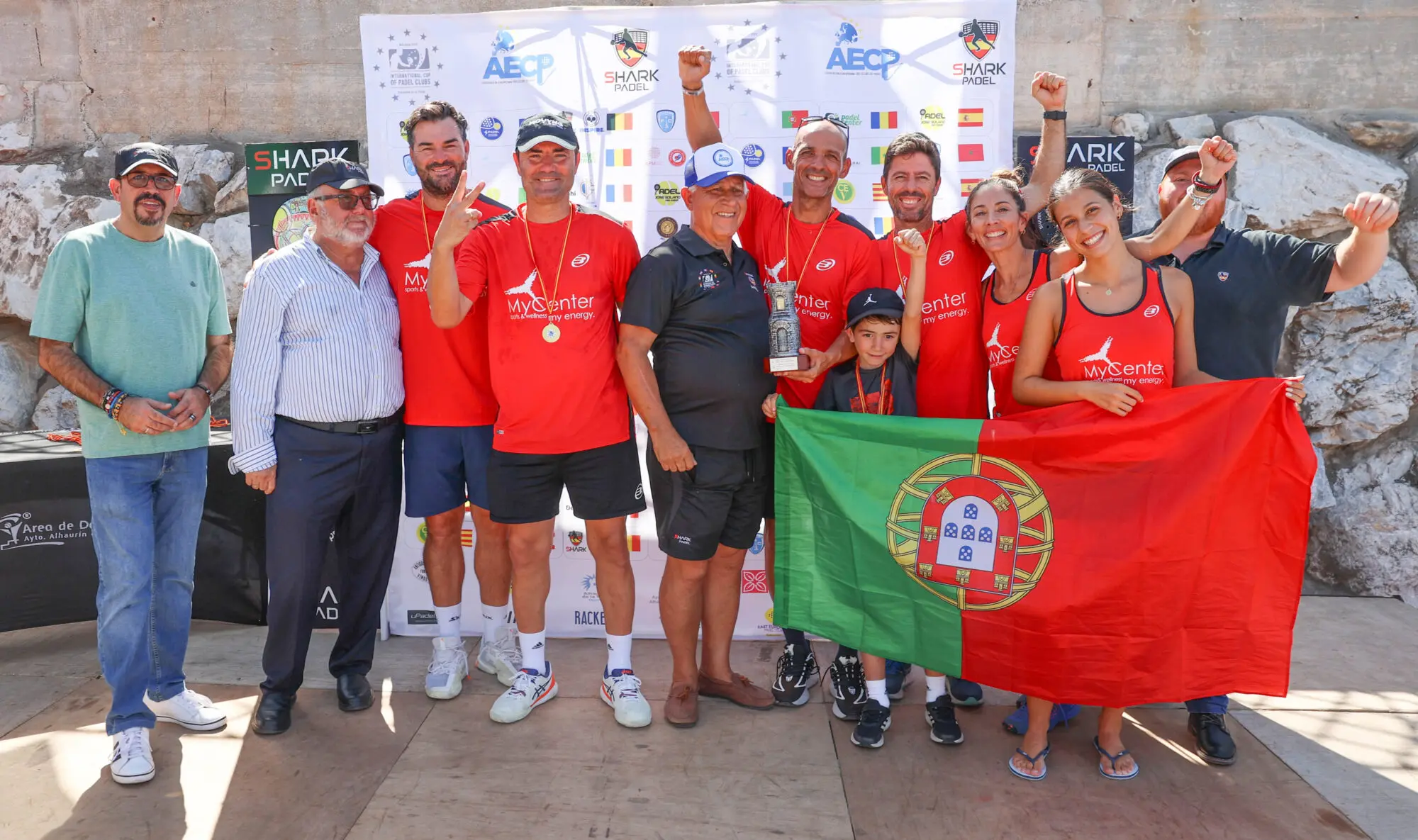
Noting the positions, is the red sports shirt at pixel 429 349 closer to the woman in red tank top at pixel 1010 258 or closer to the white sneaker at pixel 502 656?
the white sneaker at pixel 502 656

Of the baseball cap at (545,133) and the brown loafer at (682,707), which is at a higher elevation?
the baseball cap at (545,133)

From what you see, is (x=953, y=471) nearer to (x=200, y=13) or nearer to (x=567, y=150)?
(x=567, y=150)

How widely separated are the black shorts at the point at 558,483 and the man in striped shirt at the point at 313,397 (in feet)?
1.69

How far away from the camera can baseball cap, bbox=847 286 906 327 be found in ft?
10.3

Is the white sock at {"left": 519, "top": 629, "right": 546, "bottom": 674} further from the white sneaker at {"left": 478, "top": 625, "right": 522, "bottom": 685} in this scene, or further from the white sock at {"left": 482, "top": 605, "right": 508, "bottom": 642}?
the white sock at {"left": 482, "top": 605, "right": 508, "bottom": 642}

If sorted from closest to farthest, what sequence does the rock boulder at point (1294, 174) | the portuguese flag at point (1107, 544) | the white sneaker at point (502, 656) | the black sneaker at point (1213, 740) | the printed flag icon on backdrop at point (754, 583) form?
1. the portuguese flag at point (1107, 544)
2. the black sneaker at point (1213, 740)
3. the white sneaker at point (502, 656)
4. the printed flag icon on backdrop at point (754, 583)
5. the rock boulder at point (1294, 174)

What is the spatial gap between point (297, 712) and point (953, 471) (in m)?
2.67

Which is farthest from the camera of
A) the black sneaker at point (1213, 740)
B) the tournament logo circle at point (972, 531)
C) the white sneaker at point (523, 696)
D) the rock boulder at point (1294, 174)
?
the rock boulder at point (1294, 174)

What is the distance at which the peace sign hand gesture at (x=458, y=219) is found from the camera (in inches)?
120

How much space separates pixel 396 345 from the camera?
3.55 m

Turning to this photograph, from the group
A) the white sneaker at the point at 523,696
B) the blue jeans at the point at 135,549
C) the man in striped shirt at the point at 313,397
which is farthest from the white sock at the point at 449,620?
the blue jeans at the point at 135,549

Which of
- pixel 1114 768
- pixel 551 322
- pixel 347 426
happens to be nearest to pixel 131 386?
pixel 347 426

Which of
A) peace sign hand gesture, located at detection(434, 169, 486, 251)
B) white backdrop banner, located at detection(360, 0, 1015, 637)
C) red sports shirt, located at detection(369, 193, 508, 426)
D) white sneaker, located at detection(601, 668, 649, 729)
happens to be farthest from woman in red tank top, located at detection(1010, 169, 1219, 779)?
red sports shirt, located at detection(369, 193, 508, 426)

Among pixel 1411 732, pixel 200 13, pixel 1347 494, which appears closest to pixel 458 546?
pixel 1411 732
